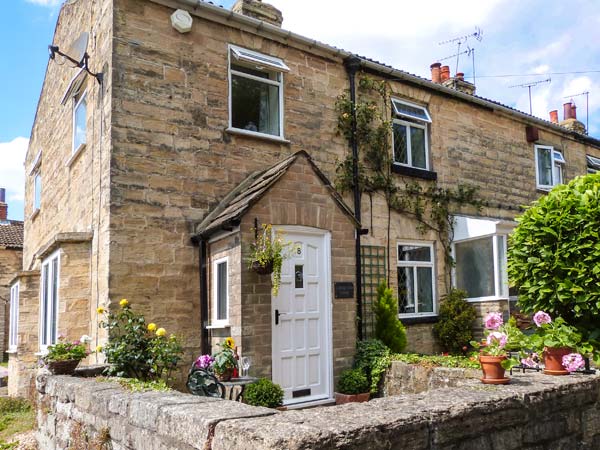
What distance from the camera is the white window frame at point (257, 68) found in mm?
8906

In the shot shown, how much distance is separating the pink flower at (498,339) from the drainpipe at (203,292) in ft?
14.4

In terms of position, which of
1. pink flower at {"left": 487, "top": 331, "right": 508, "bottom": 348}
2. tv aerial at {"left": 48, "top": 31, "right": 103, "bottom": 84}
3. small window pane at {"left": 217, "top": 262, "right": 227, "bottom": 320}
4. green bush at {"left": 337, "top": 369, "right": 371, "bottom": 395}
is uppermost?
tv aerial at {"left": 48, "top": 31, "right": 103, "bottom": 84}

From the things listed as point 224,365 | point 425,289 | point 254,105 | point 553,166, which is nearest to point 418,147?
point 425,289

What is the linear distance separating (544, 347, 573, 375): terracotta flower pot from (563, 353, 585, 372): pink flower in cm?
5

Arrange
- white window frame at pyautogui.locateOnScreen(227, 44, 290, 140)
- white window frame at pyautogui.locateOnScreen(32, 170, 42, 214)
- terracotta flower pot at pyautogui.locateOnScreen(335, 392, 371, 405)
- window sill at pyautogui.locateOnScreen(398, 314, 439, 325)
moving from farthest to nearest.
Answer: white window frame at pyautogui.locateOnScreen(32, 170, 42, 214)
window sill at pyautogui.locateOnScreen(398, 314, 439, 325)
white window frame at pyautogui.locateOnScreen(227, 44, 290, 140)
terracotta flower pot at pyautogui.locateOnScreen(335, 392, 371, 405)

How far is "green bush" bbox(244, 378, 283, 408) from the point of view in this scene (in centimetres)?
649

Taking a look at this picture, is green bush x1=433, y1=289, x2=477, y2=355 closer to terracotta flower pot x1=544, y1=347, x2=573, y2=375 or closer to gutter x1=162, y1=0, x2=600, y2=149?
gutter x1=162, y1=0, x2=600, y2=149

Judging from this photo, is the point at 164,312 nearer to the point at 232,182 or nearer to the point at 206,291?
the point at 206,291

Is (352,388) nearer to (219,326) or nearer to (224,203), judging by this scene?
(219,326)

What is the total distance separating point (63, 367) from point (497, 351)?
4.85 m

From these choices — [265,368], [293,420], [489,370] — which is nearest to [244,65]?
[265,368]

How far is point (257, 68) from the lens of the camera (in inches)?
Answer: 368

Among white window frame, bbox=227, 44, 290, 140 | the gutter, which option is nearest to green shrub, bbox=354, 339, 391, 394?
white window frame, bbox=227, 44, 290, 140

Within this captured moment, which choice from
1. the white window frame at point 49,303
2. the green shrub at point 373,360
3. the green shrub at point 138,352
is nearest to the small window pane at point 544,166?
the green shrub at point 373,360
